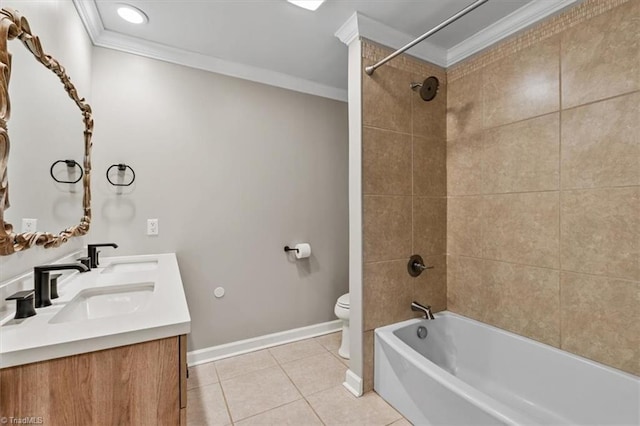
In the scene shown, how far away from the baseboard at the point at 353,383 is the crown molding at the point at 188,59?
237cm

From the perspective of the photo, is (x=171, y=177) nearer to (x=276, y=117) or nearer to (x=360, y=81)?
(x=276, y=117)

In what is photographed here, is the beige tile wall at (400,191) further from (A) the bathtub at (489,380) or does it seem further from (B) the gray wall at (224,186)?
(B) the gray wall at (224,186)

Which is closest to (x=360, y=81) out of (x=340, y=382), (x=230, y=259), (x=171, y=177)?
(x=171, y=177)

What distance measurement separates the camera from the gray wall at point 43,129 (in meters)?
0.98

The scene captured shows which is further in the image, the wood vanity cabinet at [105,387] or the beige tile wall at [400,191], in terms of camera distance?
the beige tile wall at [400,191]

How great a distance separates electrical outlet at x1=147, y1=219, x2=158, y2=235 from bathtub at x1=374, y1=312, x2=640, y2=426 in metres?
1.72

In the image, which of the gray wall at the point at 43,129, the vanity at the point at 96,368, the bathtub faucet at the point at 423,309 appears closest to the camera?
the vanity at the point at 96,368

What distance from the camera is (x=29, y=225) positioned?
3.47 feet

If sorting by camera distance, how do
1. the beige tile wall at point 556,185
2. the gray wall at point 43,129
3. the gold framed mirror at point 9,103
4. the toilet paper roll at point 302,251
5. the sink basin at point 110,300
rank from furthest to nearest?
1. the toilet paper roll at point 302,251
2. the beige tile wall at point 556,185
3. the sink basin at point 110,300
4. the gray wall at point 43,129
5. the gold framed mirror at point 9,103

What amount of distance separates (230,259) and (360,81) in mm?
1670

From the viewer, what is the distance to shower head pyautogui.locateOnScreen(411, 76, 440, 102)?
192 cm

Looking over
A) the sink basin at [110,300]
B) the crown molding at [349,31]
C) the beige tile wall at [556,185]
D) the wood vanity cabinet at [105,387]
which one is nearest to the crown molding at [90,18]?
the crown molding at [349,31]

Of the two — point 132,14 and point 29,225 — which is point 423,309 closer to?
point 29,225

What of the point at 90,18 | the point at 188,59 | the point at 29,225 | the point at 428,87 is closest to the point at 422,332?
the point at 428,87
